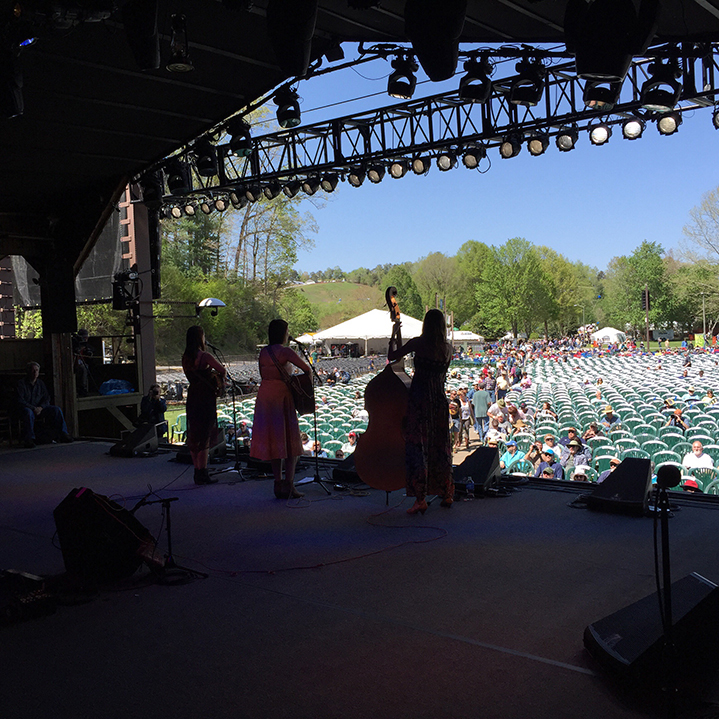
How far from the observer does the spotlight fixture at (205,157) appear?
9.95 m

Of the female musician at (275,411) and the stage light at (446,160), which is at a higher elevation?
the stage light at (446,160)

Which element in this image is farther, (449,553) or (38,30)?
(38,30)

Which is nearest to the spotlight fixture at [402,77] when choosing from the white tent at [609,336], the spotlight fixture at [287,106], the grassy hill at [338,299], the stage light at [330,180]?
the spotlight fixture at [287,106]

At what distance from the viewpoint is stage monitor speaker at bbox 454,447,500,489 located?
18.3 ft

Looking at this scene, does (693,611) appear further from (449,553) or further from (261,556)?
(261,556)

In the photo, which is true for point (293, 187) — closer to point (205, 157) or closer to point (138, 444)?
point (205, 157)

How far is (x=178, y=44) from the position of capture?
5.57 m

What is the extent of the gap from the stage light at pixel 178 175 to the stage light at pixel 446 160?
3881 millimetres

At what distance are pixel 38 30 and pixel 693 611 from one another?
19.2 feet

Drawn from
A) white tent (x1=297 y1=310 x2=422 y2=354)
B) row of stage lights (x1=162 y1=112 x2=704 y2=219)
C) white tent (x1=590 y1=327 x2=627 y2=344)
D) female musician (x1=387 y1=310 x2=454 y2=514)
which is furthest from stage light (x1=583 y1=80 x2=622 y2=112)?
white tent (x1=590 y1=327 x2=627 y2=344)

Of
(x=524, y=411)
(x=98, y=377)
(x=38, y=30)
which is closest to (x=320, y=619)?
(x=38, y=30)

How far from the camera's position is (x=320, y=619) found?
3166mm

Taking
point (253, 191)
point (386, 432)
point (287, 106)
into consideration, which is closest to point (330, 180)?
point (253, 191)

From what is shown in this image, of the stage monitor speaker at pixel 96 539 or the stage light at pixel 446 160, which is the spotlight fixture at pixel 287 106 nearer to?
the stage light at pixel 446 160
